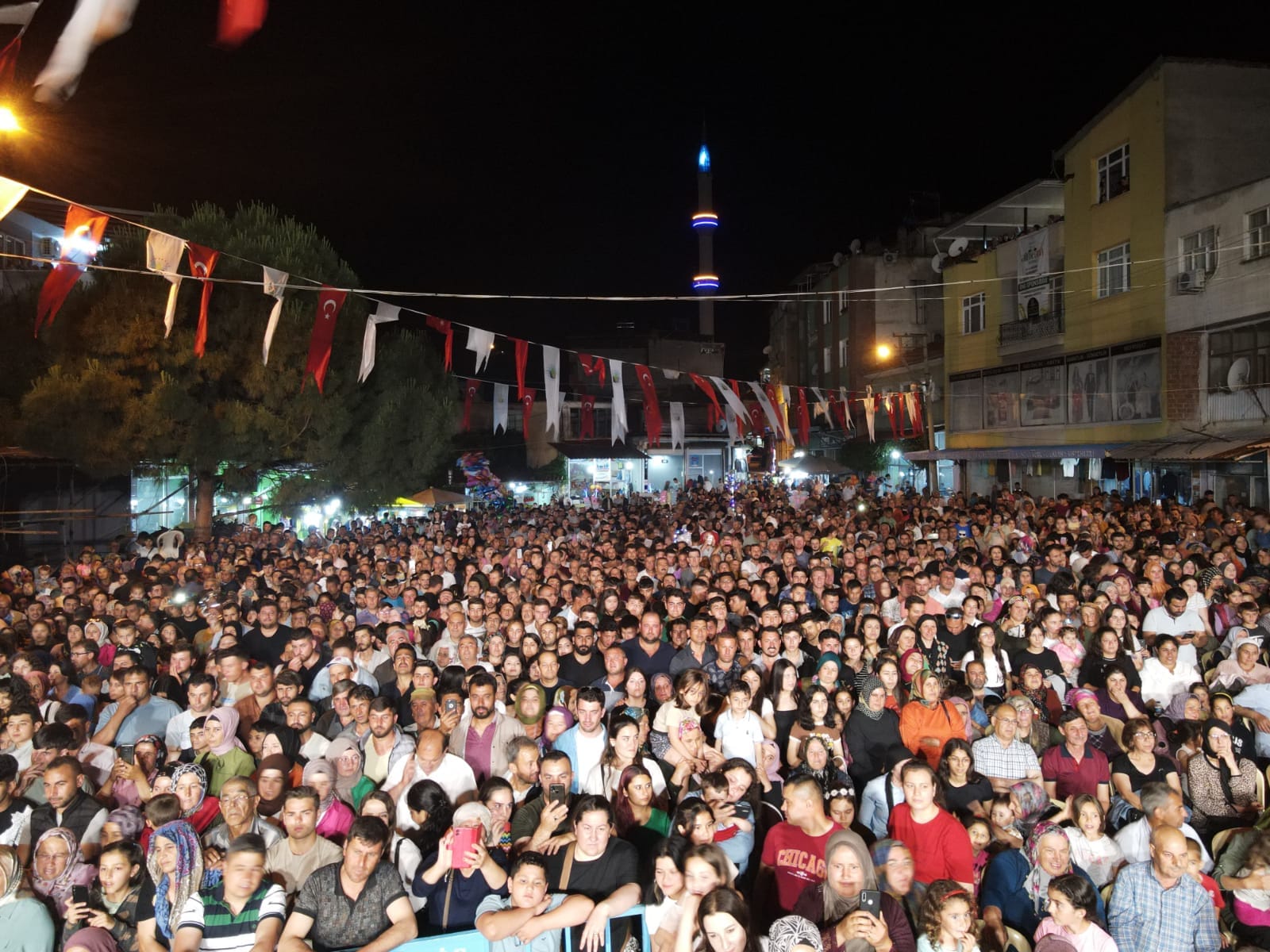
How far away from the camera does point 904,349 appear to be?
3744cm

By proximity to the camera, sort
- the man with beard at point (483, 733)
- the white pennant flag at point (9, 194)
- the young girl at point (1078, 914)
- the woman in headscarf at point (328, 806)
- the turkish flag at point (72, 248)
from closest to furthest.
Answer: the young girl at point (1078, 914)
the woman in headscarf at point (328, 806)
the man with beard at point (483, 733)
the white pennant flag at point (9, 194)
the turkish flag at point (72, 248)

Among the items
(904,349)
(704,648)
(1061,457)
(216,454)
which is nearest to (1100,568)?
(704,648)

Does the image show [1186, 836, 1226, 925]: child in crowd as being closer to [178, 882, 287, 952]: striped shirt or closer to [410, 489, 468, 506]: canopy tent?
[178, 882, 287, 952]: striped shirt

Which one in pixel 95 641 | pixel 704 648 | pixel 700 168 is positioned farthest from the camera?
pixel 700 168

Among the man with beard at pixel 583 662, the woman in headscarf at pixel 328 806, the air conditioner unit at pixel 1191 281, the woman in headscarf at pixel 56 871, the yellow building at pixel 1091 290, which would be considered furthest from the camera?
the yellow building at pixel 1091 290

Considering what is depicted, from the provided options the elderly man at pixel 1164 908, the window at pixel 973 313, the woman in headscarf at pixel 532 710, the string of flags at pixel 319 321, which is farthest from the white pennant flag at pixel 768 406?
the elderly man at pixel 1164 908

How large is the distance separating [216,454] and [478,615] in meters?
12.8

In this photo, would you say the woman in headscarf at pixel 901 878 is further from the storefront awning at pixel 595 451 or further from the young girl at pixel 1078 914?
the storefront awning at pixel 595 451

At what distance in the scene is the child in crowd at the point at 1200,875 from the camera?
12.7 ft

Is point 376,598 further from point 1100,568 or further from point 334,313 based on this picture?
point 1100,568

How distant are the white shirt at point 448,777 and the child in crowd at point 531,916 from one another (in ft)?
3.93

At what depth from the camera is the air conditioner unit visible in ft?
59.9

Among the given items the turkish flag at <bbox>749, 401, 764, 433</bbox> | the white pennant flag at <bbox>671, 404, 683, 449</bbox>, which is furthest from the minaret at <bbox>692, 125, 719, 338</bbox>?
the white pennant flag at <bbox>671, 404, 683, 449</bbox>

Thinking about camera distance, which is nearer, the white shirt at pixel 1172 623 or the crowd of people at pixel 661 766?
the crowd of people at pixel 661 766
